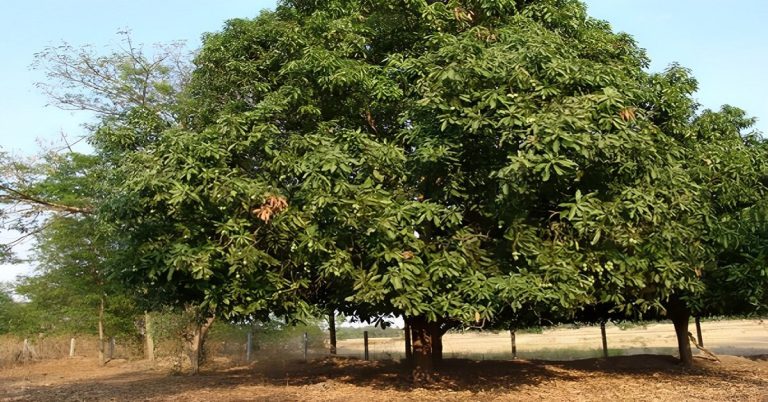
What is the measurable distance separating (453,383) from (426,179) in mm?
5248

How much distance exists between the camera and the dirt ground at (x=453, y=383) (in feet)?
36.0

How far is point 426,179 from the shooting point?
927cm

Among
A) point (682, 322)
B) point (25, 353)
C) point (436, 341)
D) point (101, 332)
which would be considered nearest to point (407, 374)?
point (436, 341)

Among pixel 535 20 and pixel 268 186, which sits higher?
pixel 535 20

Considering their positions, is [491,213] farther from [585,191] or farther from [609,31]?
[609,31]

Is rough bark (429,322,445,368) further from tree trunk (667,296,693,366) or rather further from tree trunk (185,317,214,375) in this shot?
tree trunk (185,317,214,375)

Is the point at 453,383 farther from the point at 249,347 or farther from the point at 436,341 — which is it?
the point at 249,347

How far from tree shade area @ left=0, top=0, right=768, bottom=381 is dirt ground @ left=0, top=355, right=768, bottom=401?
6.21ft

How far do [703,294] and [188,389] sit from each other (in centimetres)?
1129

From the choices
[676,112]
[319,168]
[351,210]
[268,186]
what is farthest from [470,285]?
[676,112]

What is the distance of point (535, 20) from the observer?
426 inches

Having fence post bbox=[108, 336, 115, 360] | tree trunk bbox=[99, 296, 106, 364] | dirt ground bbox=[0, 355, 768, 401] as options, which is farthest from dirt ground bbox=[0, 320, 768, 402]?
fence post bbox=[108, 336, 115, 360]

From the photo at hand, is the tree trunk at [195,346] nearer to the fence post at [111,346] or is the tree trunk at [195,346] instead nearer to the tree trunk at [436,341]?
the tree trunk at [436,341]

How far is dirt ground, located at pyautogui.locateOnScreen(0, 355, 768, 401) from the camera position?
432 inches
